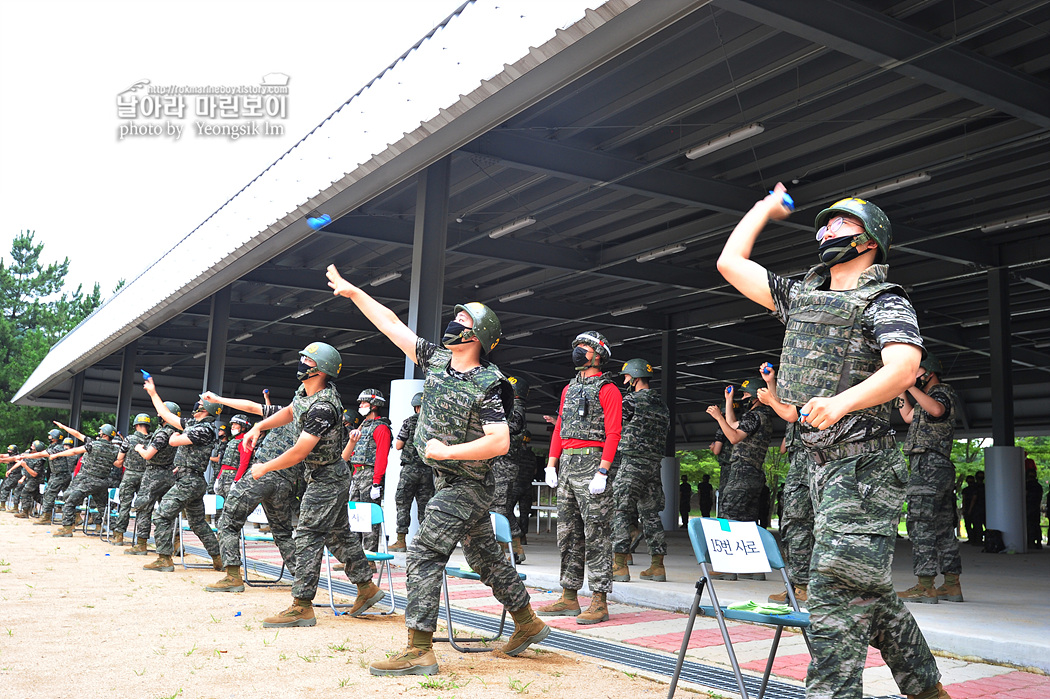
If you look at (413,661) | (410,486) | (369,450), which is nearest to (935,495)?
(413,661)

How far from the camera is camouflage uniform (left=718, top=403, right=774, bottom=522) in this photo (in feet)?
31.3

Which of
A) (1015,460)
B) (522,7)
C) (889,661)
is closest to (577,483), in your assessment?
(889,661)

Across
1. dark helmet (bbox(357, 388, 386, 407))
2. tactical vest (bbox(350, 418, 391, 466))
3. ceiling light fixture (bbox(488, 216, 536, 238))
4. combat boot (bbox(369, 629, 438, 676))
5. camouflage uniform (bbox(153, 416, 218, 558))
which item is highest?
ceiling light fixture (bbox(488, 216, 536, 238))

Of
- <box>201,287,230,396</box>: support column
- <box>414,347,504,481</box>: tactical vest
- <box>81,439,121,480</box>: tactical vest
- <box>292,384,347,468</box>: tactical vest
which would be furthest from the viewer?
<box>201,287,230,396</box>: support column

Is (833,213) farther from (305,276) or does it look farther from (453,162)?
(305,276)

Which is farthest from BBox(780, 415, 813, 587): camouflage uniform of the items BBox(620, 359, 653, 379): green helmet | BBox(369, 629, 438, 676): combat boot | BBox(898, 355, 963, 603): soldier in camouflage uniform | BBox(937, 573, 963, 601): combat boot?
BBox(369, 629, 438, 676): combat boot

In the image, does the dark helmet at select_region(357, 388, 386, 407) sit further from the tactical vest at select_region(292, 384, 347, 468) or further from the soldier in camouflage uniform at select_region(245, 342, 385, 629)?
the tactical vest at select_region(292, 384, 347, 468)

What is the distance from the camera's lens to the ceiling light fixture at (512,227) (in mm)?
15108

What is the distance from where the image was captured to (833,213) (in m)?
3.72

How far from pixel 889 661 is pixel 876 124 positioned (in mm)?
9618

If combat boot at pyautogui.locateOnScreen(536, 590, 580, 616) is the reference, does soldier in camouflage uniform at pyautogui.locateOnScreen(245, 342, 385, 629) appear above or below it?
above

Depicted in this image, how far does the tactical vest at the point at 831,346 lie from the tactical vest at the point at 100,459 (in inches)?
591

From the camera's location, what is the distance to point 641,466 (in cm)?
959

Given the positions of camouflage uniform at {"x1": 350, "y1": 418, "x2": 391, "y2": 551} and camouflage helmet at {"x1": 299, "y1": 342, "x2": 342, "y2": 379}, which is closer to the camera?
camouflage helmet at {"x1": 299, "y1": 342, "x2": 342, "y2": 379}
